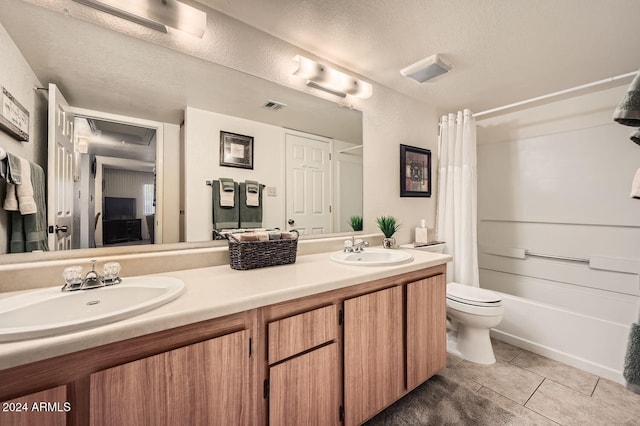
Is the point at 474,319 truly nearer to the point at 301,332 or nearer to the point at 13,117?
the point at 301,332

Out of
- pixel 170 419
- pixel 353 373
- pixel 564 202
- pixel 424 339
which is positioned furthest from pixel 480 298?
pixel 170 419

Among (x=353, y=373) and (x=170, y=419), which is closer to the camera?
(x=170, y=419)

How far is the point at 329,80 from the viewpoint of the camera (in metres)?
1.80

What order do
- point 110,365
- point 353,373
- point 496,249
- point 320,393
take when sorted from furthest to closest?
1. point 496,249
2. point 353,373
3. point 320,393
4. point 110,365

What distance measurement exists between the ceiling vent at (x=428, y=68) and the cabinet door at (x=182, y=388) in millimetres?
2028

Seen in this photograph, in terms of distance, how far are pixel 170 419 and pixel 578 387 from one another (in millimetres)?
2357

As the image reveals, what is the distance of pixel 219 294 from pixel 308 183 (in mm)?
1010

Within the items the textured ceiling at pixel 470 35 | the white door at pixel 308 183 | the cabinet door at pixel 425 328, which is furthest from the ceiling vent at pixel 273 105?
the cabinet door at pixel 425 328

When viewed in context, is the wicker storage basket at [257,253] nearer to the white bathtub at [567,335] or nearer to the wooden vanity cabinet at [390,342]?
the wooden vanity cabinet at [390,342]

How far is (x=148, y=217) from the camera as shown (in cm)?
124

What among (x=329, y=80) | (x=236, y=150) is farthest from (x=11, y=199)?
(x=329, y=80)

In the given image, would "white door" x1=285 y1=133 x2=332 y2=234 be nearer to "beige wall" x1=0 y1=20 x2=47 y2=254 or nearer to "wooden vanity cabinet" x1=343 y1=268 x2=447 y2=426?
"wooden vanity cabinet" x1=343 y1=268 x2=447 y2=426

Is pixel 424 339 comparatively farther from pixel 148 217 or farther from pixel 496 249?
pixel 496 249

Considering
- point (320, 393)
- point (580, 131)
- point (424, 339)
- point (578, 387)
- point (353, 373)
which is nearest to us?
point (320, 393)
